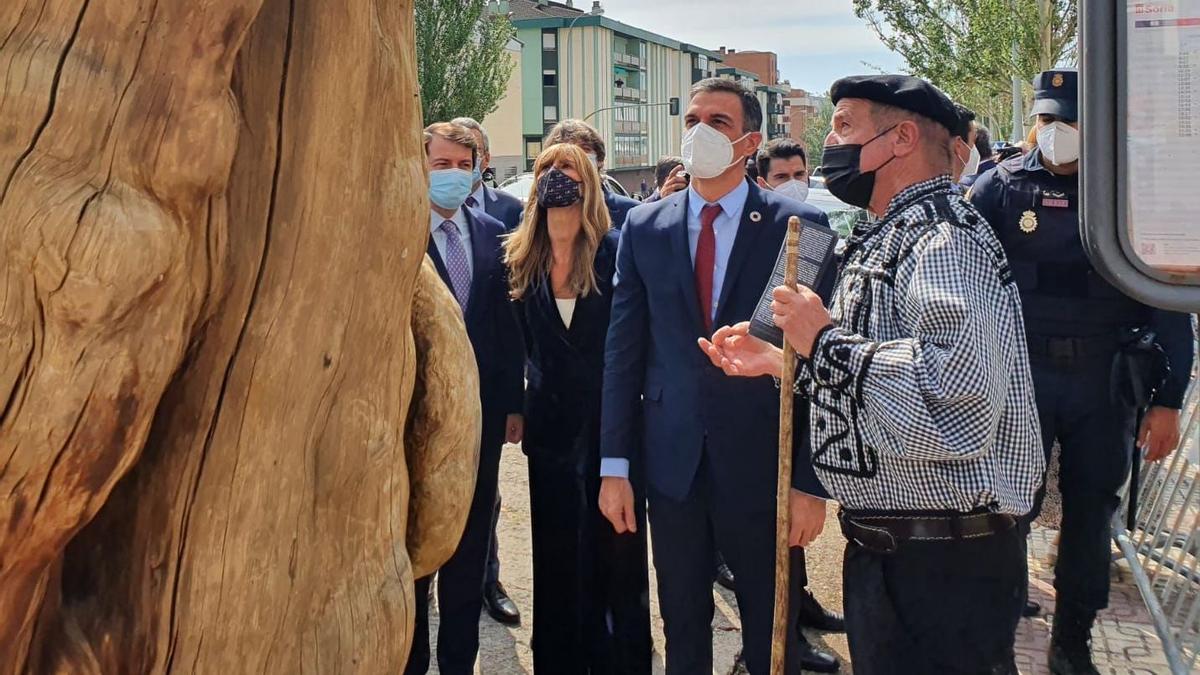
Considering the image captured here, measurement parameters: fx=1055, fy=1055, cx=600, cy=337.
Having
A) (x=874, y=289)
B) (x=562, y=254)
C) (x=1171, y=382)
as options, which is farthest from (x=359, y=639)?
(x=1171, y=382)

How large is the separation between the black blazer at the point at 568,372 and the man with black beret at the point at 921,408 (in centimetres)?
127

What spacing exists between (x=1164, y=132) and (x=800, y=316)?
1100mm

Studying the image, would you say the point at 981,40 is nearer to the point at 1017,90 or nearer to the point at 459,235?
the point at 1017,90

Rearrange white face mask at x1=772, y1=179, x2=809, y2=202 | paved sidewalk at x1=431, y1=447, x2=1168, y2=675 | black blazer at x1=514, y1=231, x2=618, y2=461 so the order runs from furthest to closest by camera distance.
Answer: white face mask at x1=772, y1=179, x2=809, y2=202 → paved sidewalk at x1=431, y1=447, x2=1168, y2=675 → black blazer at x1=514, y1=231, x2=618, y2=461

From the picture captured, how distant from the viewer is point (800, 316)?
2385 millimetres

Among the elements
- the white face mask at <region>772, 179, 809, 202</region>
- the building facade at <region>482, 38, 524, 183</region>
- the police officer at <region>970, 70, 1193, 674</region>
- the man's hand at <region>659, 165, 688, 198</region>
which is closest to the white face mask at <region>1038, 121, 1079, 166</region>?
the police officer at <region>970, 70, 1193, 674</region>

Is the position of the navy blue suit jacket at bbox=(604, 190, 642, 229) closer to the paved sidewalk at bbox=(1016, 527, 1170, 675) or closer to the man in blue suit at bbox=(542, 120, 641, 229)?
the man in blue suit at bbox=(542, 120, 641, 229)

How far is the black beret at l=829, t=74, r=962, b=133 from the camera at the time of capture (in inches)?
101

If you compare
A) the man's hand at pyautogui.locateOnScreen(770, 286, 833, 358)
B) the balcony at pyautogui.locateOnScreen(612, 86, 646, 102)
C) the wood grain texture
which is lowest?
the wood grain texture

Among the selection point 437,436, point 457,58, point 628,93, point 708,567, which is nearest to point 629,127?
point 628,93

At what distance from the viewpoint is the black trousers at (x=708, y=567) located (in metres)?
3.23

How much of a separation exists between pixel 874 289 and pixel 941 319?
244 millimetres

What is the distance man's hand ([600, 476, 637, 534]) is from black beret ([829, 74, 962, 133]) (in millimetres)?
1435

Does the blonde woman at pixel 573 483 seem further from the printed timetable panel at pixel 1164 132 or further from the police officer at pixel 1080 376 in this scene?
the printed timetable panel at pixel 1164 132
